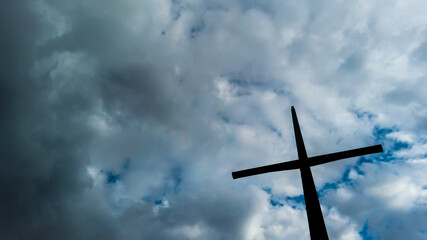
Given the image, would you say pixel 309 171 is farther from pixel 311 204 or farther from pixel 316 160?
pixel 311 204

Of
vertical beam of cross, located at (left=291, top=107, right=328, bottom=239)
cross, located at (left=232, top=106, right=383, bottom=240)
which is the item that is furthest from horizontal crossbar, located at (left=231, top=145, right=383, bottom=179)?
vertical beam of cross, located at (left=291, top=107, right=328, bottom=239)

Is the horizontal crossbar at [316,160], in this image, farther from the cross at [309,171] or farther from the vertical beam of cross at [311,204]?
the vertical beam of cross at [311,204]

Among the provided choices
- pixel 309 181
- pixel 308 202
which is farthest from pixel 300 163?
pixel 308 202

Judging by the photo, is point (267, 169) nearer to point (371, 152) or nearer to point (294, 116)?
point (294, 116)

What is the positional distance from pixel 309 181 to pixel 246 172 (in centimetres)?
372

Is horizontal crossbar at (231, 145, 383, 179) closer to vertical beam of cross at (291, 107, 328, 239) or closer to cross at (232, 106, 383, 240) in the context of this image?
cross at (232, 106, 383, 240)

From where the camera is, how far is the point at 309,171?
1450 cm

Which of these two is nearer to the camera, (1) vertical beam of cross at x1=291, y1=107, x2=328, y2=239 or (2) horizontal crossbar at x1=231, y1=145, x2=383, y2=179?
(1) vertical beam of cross at x1=291, y1=107, x2=328, y2=239

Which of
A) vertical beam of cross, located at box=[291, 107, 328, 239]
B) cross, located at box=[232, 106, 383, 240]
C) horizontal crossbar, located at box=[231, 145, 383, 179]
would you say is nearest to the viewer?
vertical beam of cross, located at box=[291, 107, 328, 239]

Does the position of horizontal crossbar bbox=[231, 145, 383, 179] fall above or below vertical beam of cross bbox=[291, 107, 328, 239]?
above

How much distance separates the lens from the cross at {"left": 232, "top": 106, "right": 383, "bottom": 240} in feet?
40.0

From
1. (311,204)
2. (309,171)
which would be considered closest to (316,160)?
(309,171)

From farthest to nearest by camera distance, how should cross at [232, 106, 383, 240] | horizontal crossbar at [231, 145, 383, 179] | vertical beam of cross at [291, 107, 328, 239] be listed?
horizontal crossbar at [231, 145, 383, 179], cross at [232, 106, 383, 240], vertical beam of cross at [291, 107, 328, 239]

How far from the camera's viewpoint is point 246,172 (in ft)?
52.1
